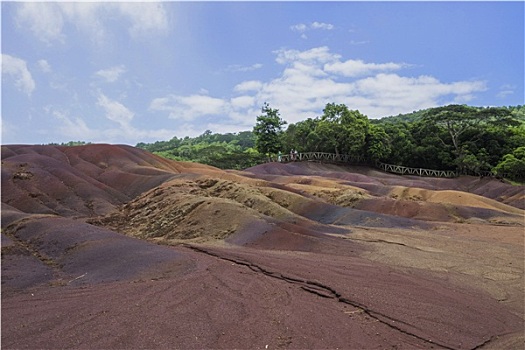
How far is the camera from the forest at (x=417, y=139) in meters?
46.5

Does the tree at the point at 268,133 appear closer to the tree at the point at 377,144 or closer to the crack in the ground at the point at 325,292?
the tree at the point at 377,144

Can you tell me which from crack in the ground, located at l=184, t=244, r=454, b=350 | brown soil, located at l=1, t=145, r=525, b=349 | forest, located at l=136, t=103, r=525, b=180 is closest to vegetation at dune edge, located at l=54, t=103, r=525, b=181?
forest, located at l=136, t=103, r=525, b=180

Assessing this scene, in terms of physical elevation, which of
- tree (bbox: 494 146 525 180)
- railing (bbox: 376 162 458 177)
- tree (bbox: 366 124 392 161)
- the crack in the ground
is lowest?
the crack in the ground

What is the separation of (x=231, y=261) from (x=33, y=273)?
15.7ft

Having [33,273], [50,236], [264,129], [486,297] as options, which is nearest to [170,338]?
[33,273]

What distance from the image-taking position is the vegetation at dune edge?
152 feet

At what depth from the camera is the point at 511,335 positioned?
7512 mm

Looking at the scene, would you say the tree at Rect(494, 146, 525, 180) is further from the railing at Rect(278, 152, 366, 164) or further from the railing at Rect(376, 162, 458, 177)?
the railing at Rect(278, 152, 366, 164)

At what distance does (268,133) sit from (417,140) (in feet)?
67.3

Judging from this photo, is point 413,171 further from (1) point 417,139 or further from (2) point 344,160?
(2) point 344,160

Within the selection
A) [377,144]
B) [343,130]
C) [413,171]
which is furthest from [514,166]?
[343,130]

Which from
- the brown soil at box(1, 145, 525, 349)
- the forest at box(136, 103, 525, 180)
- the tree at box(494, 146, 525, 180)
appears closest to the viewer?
the brown soil at box(1, 145, 525, 349)

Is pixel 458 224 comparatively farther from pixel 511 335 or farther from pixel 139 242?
pixel 139 242

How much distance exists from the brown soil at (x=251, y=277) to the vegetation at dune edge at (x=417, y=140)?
26326 mm
